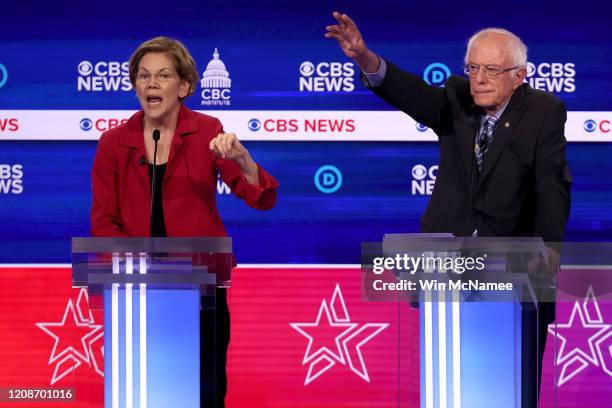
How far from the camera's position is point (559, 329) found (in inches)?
101

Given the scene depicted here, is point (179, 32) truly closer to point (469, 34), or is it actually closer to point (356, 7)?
point (356, 7)

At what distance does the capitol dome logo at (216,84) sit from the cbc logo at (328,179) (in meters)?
0.50

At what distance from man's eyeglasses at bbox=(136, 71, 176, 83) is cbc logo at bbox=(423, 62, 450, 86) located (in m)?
1.71

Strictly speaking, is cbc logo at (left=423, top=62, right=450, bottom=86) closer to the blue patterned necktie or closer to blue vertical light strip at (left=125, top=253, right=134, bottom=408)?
the blue patterned necktie

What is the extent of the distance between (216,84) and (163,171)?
1.60 meters

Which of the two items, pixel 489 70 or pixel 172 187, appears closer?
pixel 172 187

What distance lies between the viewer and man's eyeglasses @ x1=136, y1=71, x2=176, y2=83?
3.60 metres

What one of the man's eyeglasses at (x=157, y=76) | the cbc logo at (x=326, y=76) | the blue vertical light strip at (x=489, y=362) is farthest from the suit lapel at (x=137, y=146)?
the cbc logo at (x=326, y=76)

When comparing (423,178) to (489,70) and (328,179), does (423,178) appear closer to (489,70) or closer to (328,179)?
(328,179)

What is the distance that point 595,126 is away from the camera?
197 inches

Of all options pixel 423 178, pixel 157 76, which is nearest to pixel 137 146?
pixel 157 76

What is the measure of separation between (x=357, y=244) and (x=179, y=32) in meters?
1.21

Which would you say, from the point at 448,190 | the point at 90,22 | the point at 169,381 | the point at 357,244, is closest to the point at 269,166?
the point at 357,244

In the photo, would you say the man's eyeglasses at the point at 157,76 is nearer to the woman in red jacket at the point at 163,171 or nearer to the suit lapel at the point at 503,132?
the woman in red jacket at the point at 163,171
